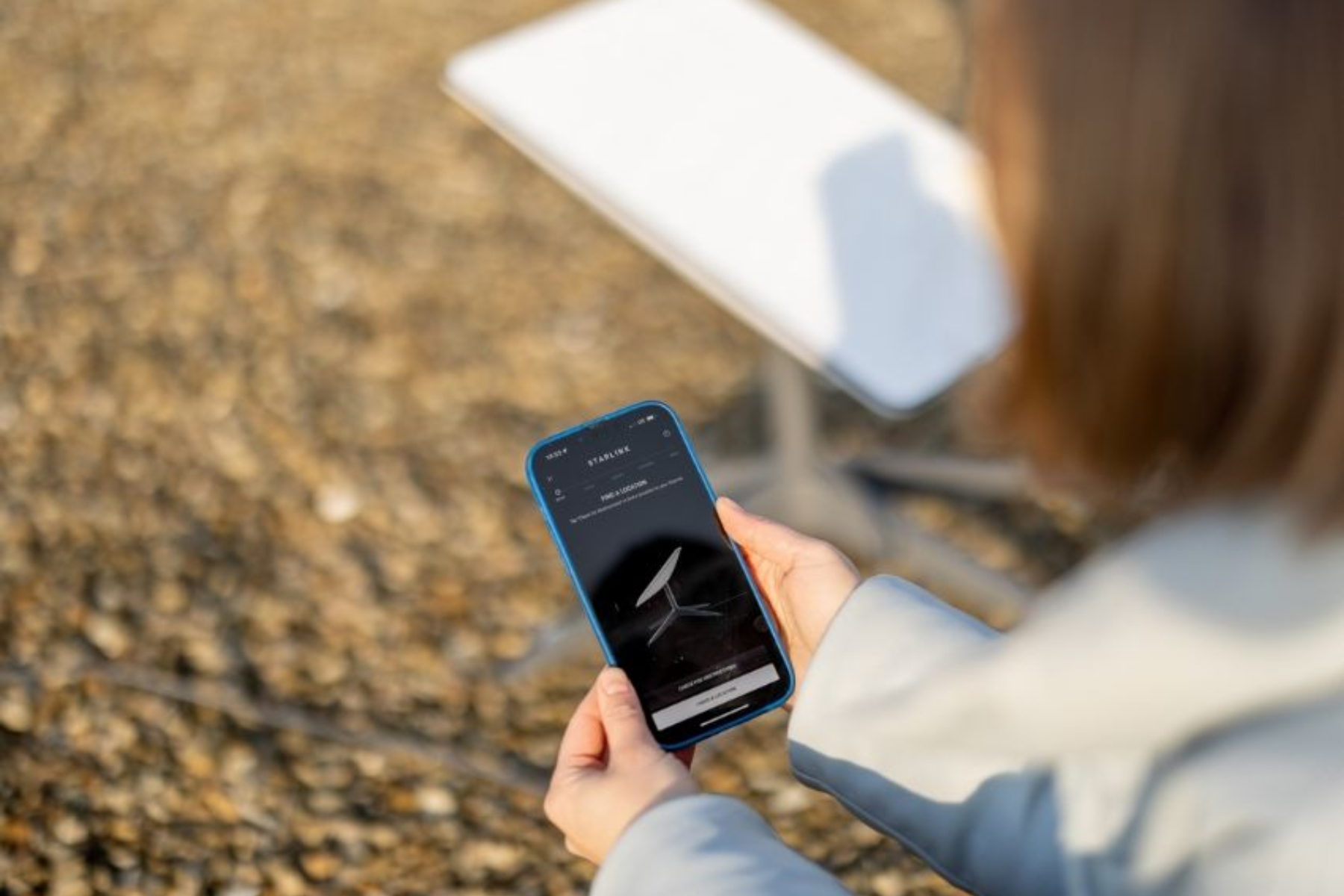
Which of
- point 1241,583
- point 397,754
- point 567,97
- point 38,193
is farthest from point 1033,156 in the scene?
point 38,193

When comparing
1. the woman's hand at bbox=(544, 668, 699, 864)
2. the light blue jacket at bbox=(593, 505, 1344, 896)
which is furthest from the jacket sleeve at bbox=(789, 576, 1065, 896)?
the woman's hand at bbox=(544, 668, 699, 864)

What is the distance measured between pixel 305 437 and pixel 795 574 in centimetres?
141

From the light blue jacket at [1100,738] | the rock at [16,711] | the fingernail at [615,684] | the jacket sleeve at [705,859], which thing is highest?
the light blue jacket at [1100,738]

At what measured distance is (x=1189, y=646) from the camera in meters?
0.80

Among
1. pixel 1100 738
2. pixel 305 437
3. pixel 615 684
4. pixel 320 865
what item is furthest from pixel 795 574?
pixel 305 437

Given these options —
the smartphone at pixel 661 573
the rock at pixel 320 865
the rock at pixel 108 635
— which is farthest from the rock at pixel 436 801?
the smartphone at pixel 661 573

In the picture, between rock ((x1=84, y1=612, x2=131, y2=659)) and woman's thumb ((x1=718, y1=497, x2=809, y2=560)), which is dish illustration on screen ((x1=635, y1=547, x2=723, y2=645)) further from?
rock ((x1=84, y1=612, x2=131, y2=659))

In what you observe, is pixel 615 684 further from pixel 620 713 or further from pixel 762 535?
pixel 762 535

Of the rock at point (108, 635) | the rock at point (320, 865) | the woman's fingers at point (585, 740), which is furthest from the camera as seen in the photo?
the rock at point (108, 635)

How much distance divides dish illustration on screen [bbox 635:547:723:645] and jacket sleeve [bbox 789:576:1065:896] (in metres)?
0.25

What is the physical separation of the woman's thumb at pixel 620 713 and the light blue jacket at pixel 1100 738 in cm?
16

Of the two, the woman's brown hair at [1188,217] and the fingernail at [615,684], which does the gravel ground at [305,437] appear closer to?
the fingernail at [615,684]

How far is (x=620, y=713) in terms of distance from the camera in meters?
1.33

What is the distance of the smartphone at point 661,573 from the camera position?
1458mm
